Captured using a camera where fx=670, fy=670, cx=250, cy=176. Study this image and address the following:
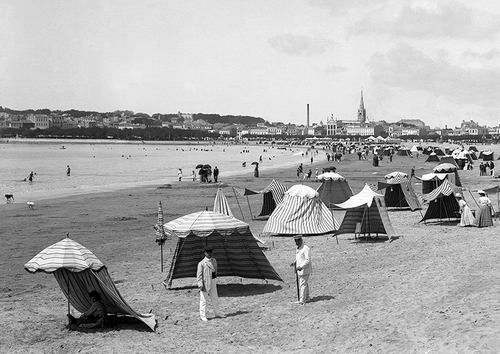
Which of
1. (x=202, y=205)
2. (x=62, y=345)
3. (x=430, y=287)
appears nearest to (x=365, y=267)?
(x=430, y=287)

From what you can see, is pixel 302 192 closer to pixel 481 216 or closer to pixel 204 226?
pixel 481 216

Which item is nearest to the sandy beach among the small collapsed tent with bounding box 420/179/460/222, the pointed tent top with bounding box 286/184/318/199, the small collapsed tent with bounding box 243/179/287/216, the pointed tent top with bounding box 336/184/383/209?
the pointed tent top with bounding box 336/184/383/209

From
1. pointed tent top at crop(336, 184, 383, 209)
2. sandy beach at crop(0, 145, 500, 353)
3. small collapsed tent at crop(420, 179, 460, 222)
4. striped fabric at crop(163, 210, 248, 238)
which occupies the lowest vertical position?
sandy beach at crop(0, 145, 500, 353)

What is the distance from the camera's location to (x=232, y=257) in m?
12.8

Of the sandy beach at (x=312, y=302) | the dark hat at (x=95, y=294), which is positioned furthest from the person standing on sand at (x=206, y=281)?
the dark hat at (x=95, y=294)

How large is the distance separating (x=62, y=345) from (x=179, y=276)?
11.5ft

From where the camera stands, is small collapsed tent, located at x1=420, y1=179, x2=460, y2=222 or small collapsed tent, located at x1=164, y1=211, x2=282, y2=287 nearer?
small collapsed tent, located at x1=164, y1=211, x2=282, y2=287

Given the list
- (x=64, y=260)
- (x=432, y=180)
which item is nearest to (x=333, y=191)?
(x=432, y=180)

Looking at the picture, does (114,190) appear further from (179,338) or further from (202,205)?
(179,338)

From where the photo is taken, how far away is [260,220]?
2319 centimetres

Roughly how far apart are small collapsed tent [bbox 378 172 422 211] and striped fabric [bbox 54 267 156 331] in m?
15.8

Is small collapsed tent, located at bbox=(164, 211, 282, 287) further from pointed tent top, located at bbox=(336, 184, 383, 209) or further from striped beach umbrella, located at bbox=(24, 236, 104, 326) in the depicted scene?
pointed tent top, located at bbox=(336, 184, 383, 209)

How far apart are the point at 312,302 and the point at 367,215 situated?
732 centimetres

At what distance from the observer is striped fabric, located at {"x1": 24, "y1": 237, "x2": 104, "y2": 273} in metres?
9.76
